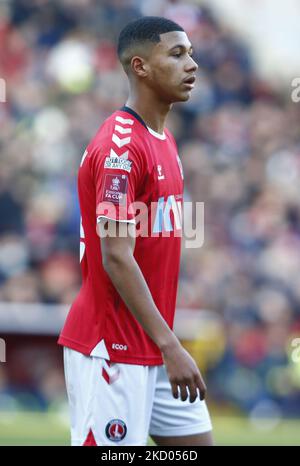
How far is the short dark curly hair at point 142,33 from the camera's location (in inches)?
165

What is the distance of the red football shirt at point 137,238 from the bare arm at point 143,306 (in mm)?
110

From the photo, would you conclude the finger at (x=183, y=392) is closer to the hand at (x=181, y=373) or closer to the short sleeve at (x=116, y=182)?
the hand at (x=181, y=373)

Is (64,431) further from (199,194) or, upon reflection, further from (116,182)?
(116,182)

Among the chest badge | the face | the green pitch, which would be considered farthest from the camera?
the green pitch

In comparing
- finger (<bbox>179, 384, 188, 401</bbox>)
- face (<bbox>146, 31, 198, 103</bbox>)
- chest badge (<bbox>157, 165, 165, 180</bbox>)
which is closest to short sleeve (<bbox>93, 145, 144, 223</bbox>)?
chest badge (<bbox>157, 165, 165, 180</bbox>)

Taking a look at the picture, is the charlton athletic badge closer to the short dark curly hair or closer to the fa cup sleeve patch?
the fa cup sleeve patch

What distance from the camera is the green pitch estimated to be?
7.79 meters

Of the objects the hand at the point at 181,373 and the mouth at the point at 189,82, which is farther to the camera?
the mouth at the point at 189,82

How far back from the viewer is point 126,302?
149 inches

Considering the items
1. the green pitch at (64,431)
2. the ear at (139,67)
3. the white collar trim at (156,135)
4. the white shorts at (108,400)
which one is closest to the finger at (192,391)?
the white shorts at (108,400)

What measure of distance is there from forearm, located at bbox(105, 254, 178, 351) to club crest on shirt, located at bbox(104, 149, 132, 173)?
34cm

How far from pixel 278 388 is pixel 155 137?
4.98 m
